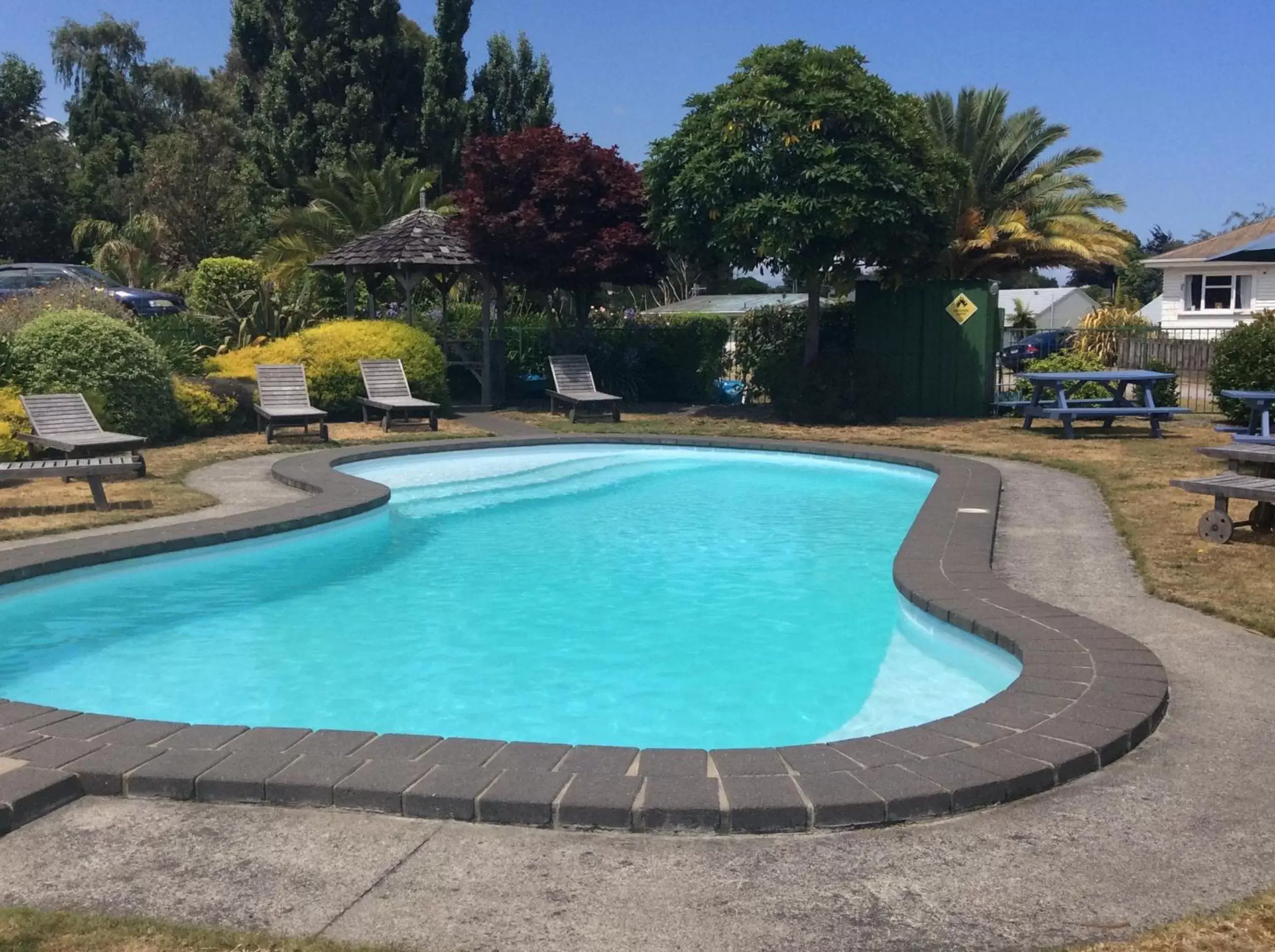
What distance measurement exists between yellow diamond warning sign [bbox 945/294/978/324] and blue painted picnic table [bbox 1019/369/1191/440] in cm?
157

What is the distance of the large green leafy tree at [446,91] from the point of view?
38531mm

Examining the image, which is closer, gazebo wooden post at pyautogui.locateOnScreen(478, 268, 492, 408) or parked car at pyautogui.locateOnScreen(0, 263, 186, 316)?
gazebo wooden post at pyautogui.locateOnScreen(478, 268, 492, 408)

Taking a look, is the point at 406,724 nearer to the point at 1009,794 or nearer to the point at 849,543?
the point at 1009,794

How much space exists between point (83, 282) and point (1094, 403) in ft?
65.5

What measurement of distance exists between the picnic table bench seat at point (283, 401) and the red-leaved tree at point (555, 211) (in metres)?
4.81

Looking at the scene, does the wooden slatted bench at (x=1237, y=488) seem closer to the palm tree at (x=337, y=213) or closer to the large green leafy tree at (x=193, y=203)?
the palm tree at (x=337, y=213)

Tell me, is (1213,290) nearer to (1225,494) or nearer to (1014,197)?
(1014,197)

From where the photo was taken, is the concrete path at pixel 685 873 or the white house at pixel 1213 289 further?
the white house at pixel 1213 289

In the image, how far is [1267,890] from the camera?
314cm

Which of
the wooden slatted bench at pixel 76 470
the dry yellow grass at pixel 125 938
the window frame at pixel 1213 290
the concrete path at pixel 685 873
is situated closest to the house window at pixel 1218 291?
the window frame at pixel 1213 290

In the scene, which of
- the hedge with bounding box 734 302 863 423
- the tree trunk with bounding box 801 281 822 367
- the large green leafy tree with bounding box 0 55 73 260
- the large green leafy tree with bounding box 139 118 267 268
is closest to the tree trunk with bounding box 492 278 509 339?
the hedge with bounding box 734 302 863 423

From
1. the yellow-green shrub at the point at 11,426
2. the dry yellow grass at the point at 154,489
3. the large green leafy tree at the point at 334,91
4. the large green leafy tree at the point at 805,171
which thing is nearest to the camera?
the dry yellow grass at the point at 154,489

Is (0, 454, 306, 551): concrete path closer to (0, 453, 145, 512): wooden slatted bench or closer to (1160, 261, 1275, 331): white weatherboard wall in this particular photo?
(0, 453, 145, 512): wooden slatted bench

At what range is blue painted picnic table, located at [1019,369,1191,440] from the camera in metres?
15.5
